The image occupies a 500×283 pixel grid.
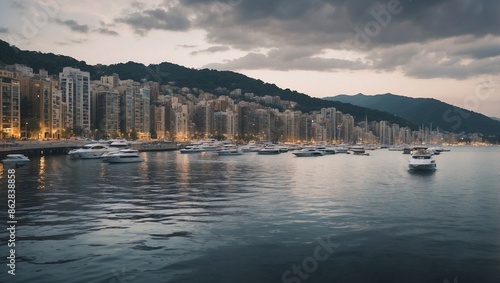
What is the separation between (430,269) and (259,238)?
803 centimetres

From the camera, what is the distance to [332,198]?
118ft

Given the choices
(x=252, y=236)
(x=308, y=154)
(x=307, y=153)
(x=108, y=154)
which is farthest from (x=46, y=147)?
(x=252, y=236)

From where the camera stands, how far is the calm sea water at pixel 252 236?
15.9m

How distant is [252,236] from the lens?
21.4m

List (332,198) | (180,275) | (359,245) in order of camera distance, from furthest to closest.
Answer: (332,198) → (359,245) → (180,275)

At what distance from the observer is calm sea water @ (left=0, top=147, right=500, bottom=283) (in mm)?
15922

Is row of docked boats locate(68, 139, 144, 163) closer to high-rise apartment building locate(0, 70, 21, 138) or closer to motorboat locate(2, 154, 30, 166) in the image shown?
motorboat locate(2, 154, 30, 166)

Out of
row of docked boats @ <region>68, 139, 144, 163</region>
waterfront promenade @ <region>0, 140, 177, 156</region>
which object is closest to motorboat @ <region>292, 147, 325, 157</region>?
row of docked boats @ <region>68, 139, 144, 163</region>

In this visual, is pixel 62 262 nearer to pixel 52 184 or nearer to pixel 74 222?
pixel 74 222

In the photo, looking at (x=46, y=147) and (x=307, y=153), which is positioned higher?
(x=46, y=147)

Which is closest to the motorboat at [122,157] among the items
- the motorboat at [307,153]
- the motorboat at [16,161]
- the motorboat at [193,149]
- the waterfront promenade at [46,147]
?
the motorboat at [16,161]

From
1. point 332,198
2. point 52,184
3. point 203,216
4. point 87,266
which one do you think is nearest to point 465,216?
point 332,198

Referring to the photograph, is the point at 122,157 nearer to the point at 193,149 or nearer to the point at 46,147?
the point at 46,147

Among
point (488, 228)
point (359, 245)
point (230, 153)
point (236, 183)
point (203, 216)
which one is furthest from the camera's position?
point (230, 153)
